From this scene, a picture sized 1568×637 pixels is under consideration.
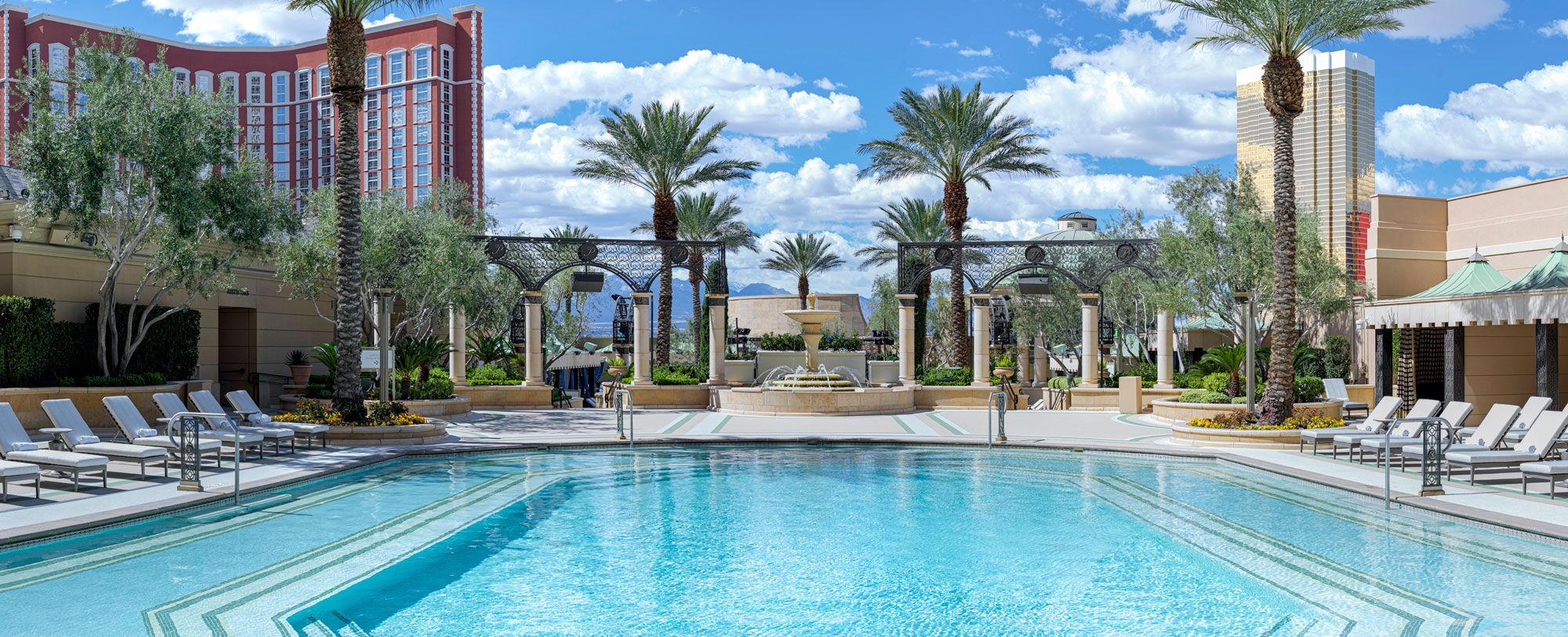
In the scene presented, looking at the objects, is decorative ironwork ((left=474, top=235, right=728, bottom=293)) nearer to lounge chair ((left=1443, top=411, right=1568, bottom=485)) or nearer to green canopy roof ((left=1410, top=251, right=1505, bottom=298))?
green canopy roof ((left=1410, top=251, right=1505, bottom=298))

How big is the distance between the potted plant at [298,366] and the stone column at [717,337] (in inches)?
424

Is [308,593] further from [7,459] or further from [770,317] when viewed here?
[770,317]

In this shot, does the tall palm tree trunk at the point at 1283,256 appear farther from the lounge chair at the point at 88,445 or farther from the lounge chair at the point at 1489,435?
the lounge chair at the point at 88,445

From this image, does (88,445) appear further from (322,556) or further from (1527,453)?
(1527,453)

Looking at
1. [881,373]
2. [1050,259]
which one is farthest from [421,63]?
[1050,259]

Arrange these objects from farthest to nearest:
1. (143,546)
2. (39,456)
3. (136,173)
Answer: (136,173) → (39,456) → (143,546)

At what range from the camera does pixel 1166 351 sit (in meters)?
27.6

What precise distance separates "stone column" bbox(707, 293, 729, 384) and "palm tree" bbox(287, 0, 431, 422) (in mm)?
11329

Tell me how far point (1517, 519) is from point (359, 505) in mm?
12779

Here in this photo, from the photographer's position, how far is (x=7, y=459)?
A: 12523mm

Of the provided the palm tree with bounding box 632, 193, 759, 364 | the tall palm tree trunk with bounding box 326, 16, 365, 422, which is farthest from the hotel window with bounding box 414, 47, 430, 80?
the tall palm tree trunk with bounding box 326, 16, 365, 422

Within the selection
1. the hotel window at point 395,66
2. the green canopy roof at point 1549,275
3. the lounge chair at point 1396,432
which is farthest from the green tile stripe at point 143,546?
the hotel window at point 395,66

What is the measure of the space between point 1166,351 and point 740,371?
1250cm

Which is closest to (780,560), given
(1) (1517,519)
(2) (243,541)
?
(2) (243,541)
